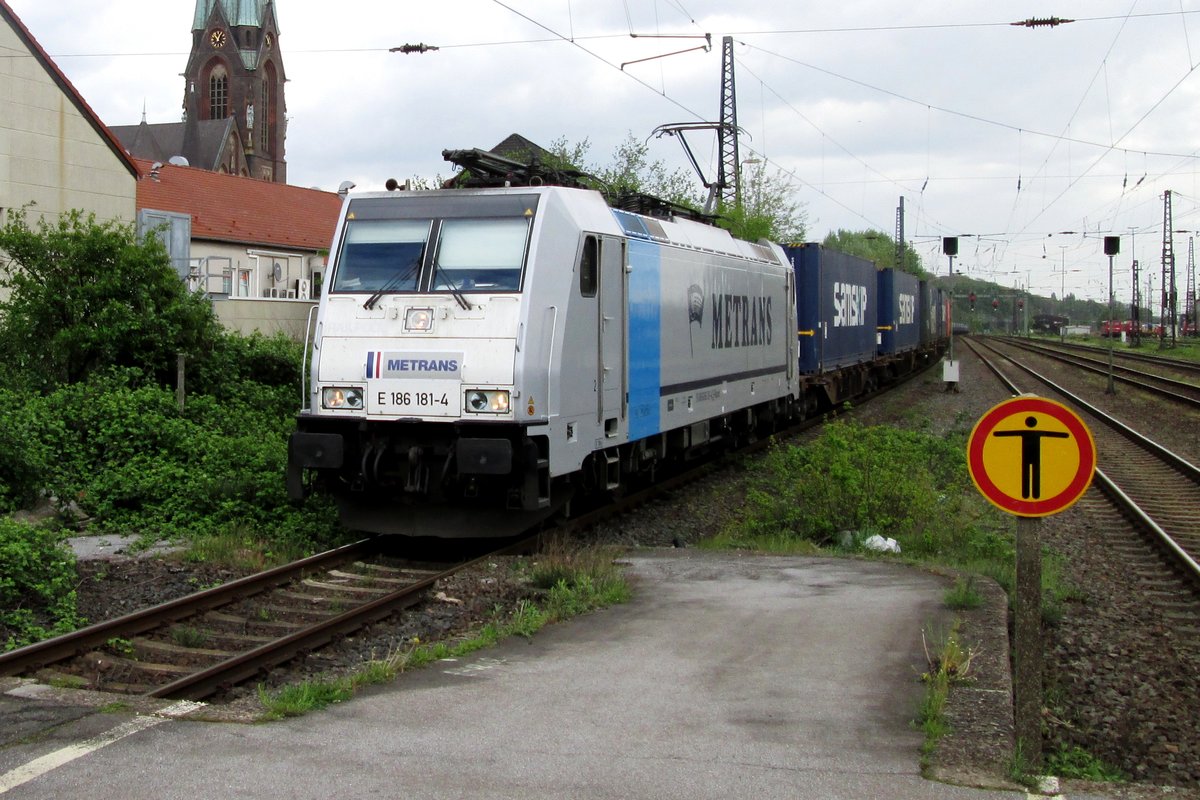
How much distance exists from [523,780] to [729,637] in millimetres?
2779

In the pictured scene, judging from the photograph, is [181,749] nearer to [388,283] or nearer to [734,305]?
[388,283]

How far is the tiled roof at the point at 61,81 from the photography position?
843 inches

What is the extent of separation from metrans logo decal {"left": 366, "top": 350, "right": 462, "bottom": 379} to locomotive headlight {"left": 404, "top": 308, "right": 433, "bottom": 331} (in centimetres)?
26

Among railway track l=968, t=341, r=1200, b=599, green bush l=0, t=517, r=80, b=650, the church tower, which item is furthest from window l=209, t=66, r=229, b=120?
green bush l=0, t=517, r=80, b=650

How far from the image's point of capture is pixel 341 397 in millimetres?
10406

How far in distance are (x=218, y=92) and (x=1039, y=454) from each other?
93.4 meters

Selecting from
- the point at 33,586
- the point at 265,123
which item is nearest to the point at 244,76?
the point at 265,123

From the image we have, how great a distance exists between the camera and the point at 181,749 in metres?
5.00

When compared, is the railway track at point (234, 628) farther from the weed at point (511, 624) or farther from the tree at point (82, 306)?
the tree at point (82, 306)

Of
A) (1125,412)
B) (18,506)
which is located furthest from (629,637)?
A: (1125,412)

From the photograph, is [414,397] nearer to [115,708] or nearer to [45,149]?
[115,708]

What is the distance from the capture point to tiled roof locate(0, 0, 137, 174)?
2141 centimetres

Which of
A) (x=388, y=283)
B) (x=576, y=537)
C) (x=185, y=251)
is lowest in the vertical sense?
(x=576, y=537)

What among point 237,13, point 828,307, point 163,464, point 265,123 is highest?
point 237,13
